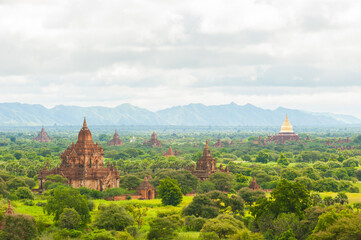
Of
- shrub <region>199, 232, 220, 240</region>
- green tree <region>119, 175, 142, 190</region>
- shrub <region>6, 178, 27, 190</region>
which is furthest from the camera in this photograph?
green tree <region>119, 175, 142, 190</region>

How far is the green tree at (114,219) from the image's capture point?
5497 cm

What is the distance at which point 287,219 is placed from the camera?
5100cm

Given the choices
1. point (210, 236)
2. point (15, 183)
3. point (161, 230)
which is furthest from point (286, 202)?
point (15, 183)

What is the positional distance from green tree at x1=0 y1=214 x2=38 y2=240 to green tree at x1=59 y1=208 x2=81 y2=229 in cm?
499

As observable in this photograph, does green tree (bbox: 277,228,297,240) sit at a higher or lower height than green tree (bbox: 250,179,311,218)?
lower

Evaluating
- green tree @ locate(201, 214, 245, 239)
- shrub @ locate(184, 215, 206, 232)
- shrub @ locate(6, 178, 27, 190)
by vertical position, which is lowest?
shrub @ locate(184, 215, 206, 232)

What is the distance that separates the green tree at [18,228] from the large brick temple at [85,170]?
34.4 meters

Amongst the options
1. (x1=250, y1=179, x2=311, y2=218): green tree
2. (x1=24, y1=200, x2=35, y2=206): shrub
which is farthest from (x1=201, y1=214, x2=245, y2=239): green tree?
(x1=24, y1=200, x2=35, y2=206): shrub

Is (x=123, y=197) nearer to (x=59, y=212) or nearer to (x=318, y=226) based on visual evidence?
(x=59, y=212)

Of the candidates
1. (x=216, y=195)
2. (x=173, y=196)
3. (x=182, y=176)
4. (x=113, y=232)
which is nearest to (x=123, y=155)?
(x=182, y=176)

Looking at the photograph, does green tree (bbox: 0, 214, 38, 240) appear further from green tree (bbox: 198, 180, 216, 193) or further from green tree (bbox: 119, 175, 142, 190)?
green tree (bbox: 119, 175, 142, 190)

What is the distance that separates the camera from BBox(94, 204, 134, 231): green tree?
180 ft

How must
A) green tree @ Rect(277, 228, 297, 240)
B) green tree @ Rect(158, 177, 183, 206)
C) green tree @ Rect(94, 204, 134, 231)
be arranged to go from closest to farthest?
green tree @ Rect(277, 228, 297, 240) → green tree @ Rect(94, 204, 134, 231) → green tree @ Rect(158, 177, 183, 206)

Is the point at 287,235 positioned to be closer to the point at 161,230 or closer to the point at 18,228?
the point at 161,230
